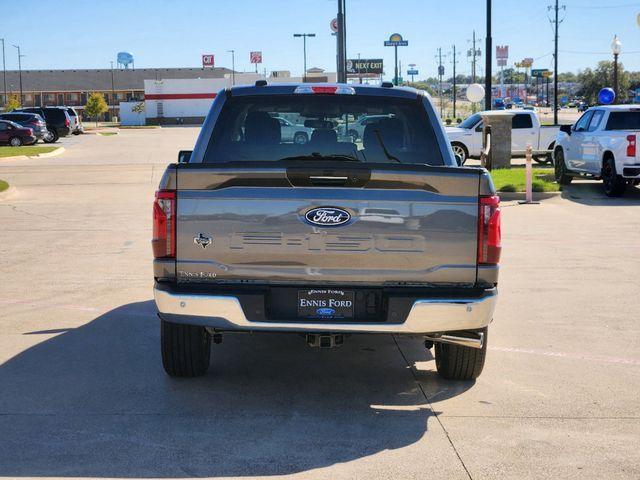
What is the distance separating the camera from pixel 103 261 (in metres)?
12.1

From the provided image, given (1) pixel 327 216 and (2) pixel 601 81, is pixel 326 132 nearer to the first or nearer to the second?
(1) pixel 327 216

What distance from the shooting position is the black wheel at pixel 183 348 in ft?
20.9

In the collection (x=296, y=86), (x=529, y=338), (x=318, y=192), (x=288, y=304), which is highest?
(x=296, y=86)

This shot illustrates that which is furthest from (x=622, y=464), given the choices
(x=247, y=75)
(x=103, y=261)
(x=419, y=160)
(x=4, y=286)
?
(x=247, y=75)

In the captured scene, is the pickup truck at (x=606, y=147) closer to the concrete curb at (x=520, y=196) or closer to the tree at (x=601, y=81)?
the concrete curb at (x=520, y=196)

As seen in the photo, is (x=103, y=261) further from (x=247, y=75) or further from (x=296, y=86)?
(x=247, y=75)

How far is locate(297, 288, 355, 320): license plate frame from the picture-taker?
5805mm

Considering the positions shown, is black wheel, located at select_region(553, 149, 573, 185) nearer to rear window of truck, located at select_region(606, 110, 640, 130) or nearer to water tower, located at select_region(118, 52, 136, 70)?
rear window of truck, located at select_region(606, 110, 640, 130)

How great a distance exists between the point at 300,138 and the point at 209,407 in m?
2.08

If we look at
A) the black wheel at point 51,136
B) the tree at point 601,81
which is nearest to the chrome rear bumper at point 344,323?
the black wheel at point 51,136

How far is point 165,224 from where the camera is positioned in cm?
583

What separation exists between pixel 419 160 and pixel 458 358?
140 cm

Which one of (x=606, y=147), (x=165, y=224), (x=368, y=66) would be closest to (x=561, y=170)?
(x=606, y=147)

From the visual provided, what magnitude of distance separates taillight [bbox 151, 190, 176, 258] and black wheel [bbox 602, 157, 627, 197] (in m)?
15.6
